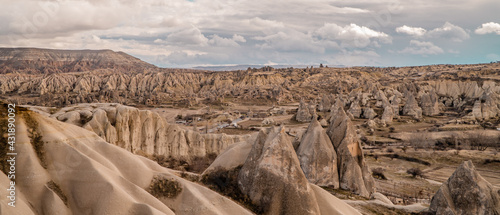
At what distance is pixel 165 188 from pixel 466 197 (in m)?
20.4

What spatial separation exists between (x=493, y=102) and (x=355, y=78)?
350 feet

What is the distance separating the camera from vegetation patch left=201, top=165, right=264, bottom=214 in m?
15.6

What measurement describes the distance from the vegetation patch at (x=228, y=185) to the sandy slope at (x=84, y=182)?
3.28 ft

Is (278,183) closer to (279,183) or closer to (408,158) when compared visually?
(279,183)

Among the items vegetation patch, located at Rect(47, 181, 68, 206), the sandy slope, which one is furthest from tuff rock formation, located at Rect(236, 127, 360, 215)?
vegetation patch, located at Rect(47, 181, 68, 206)

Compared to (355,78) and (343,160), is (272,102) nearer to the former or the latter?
(355,78)

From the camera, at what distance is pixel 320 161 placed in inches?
1113

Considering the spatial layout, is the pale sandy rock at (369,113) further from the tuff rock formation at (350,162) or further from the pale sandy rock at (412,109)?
the tuff rock formation at (350,162)

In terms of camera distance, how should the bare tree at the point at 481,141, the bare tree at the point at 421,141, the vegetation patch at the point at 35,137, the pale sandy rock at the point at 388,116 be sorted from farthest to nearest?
the pale sandy rock at the point at 388,116, the bare tree at the point at 421,141, the bare tree at the point at 481,141, the vegetation patch at the point at 35,137

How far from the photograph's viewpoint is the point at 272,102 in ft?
435

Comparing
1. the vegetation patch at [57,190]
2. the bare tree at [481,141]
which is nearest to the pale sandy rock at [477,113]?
the bare tree at [481,141]

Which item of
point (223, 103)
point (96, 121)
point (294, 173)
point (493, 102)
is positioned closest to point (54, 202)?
point (294, 173)

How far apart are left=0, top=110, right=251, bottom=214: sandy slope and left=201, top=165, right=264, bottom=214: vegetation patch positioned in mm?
1001

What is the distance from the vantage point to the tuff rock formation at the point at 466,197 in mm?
21250
